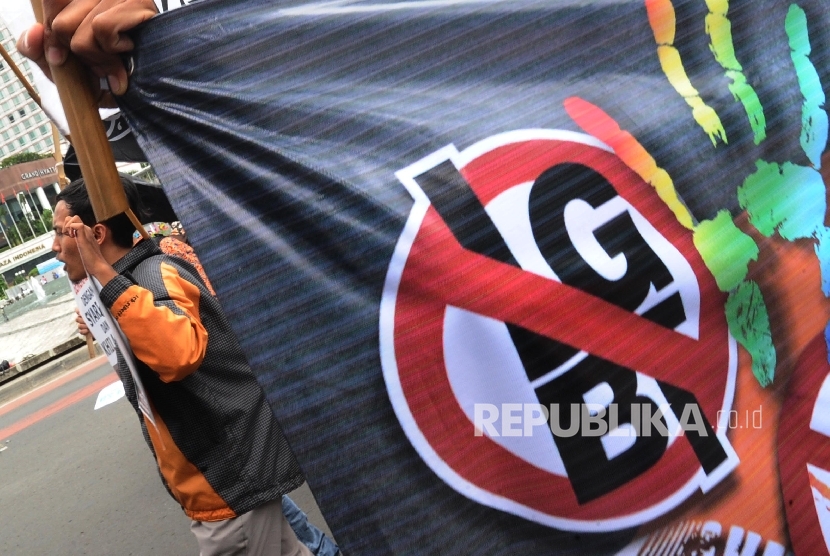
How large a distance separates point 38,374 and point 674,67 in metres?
9.74

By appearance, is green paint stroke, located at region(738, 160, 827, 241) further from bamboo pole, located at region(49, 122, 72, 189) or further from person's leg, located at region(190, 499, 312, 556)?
bamboo pole, located at region(49, 122, 72, 189)

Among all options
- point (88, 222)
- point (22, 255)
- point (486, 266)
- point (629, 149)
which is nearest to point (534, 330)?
point (486, 266)

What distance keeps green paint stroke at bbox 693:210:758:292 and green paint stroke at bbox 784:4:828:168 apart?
0.32 m

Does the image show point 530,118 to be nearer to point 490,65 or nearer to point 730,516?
point 490,65

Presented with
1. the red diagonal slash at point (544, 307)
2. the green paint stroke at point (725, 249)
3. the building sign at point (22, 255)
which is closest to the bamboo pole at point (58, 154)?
the red diagonal slash at point (544, 307)

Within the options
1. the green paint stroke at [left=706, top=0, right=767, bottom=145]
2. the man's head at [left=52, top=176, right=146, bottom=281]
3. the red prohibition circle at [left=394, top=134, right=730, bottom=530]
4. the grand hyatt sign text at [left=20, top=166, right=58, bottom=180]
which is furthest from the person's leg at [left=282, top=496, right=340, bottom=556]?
the grand hyatt sign text at [left=20, top=166, right=58, bottom=180]

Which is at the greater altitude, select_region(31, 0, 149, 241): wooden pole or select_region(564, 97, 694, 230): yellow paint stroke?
select_region(31, 0, 149, 241): wooden pole

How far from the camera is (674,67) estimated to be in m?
Answer: 1.50

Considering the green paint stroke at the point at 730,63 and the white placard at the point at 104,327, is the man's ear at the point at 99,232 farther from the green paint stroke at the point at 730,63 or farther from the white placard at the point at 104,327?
the green paint stroke at the point at 730,63

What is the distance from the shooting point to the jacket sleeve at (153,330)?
1599mm

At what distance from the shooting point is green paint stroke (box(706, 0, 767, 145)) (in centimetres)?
154

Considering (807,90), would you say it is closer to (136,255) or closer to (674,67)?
(674,67)

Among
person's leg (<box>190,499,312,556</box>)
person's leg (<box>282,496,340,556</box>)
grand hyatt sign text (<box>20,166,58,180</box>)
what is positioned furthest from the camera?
grand hyatt sign text (<box>20,166,58,180</box>)

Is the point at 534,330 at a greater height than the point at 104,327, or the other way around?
the point at 104,327
